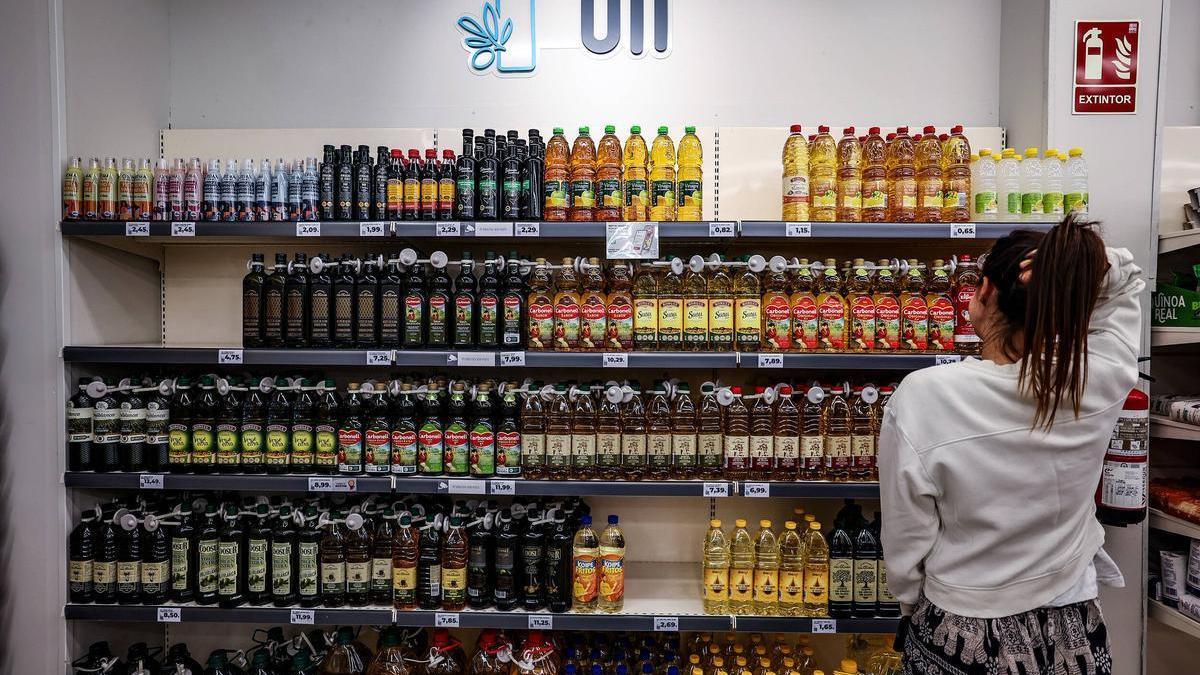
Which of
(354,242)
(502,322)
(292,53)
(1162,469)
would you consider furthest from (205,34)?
(1162,469)

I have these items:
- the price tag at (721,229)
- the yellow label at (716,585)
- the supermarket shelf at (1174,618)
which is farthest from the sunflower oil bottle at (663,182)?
the supermarket shelf at (1174,618)

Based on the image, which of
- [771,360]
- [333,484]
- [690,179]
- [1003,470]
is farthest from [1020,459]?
[333,484]

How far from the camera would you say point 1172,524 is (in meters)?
2.47

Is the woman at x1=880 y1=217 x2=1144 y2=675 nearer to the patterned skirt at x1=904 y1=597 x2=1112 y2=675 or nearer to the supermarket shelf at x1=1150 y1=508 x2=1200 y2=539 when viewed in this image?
the patterned skirt at x1=904 y1=597 x2=1112 y2=675

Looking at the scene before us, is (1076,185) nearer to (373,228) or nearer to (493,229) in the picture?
(493,229)

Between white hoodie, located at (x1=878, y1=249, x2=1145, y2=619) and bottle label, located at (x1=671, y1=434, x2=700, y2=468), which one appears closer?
white hoodie, located at (x1=878, y1=249, x2=1145, y2=619)

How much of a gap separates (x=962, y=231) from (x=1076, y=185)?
0.56 metres

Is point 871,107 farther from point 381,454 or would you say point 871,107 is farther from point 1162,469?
point 381,454

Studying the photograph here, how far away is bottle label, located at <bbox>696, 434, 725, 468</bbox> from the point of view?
2.48 metres

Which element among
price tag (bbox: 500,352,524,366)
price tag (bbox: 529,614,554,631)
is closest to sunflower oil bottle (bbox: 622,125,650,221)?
price tag (bbox: 500,352,524,366)

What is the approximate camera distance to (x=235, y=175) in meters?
2.50

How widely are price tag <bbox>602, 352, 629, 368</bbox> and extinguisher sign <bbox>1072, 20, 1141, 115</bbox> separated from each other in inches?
85.7

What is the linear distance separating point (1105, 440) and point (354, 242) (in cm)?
286

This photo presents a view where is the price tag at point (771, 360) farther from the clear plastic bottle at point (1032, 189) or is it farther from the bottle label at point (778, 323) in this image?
the clear plastic bottle at point (1032, 189)
